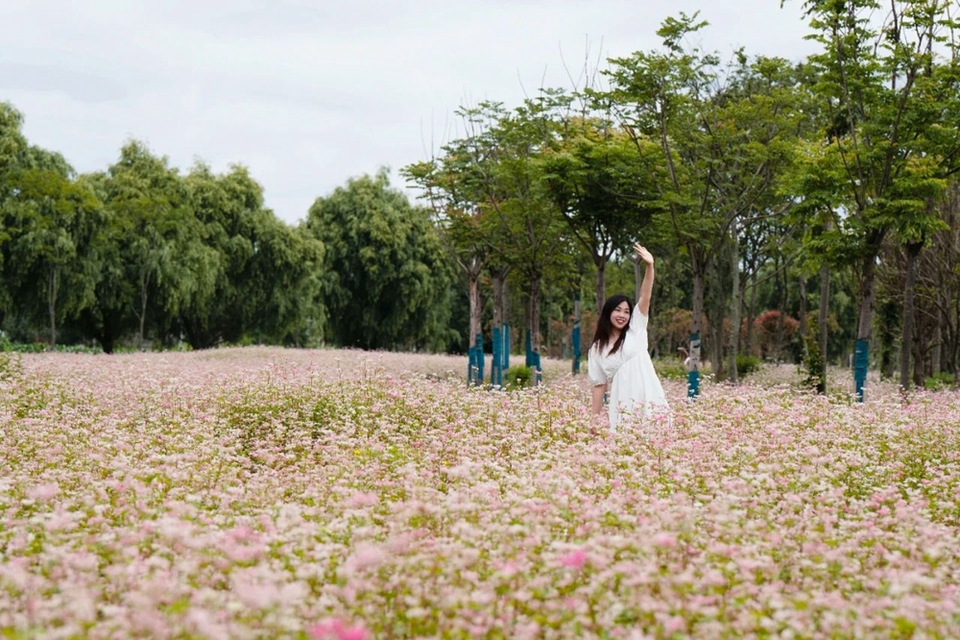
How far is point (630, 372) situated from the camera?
970cm

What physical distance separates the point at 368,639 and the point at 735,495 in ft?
8.98

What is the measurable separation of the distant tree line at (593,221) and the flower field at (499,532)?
27.1 ft

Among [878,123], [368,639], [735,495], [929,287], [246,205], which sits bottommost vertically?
[368,639]

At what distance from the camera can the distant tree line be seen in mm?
16594

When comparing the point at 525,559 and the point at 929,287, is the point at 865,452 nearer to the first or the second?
the point at 525,559

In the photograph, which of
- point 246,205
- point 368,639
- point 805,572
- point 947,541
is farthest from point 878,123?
point 246,205

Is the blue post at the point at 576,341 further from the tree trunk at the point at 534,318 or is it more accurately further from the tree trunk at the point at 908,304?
the tree trunk at the point at 908,304

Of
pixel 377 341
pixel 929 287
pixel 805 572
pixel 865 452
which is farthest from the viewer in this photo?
pixel 377 341

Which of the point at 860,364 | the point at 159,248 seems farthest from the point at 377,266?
the point at 860,364

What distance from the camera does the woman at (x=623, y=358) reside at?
9.59m

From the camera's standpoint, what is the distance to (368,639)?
385cm

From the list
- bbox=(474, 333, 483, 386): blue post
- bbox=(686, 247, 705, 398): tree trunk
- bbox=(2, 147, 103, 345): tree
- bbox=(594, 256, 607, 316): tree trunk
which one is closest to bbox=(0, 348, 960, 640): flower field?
bbox=(686, 247, 705, 398): tree trunk

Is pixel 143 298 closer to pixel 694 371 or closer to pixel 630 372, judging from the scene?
pixel 694 371

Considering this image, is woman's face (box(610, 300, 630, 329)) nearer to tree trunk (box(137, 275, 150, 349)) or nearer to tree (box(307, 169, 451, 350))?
tree trunk (box(137, 275, 150, 349))
